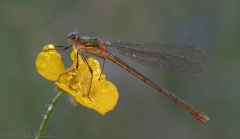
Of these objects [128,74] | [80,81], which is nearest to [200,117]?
[80,81]

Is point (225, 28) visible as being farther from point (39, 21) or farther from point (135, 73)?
point (39, 21)

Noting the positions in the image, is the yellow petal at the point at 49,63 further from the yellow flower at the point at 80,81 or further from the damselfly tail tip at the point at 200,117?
the damselfly tail tip at the point at 200,117

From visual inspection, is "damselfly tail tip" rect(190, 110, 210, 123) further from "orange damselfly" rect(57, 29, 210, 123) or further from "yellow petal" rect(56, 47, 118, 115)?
"yellow petal" rect(56, 47, 118, 115)

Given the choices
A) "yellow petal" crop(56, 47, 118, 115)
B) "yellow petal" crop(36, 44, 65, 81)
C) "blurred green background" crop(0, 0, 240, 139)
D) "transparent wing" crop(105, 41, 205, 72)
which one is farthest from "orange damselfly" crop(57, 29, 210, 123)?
"blurred green background" crop(0, 0, 240, 139)

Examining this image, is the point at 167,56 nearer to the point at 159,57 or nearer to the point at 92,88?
the point at 159,57

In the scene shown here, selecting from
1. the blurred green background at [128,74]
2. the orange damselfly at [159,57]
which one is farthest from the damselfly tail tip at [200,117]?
the blurred green background at [128,74]

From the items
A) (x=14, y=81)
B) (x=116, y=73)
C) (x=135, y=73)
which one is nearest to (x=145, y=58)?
(x=135, y=73)

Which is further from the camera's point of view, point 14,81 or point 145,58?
point 14,81
